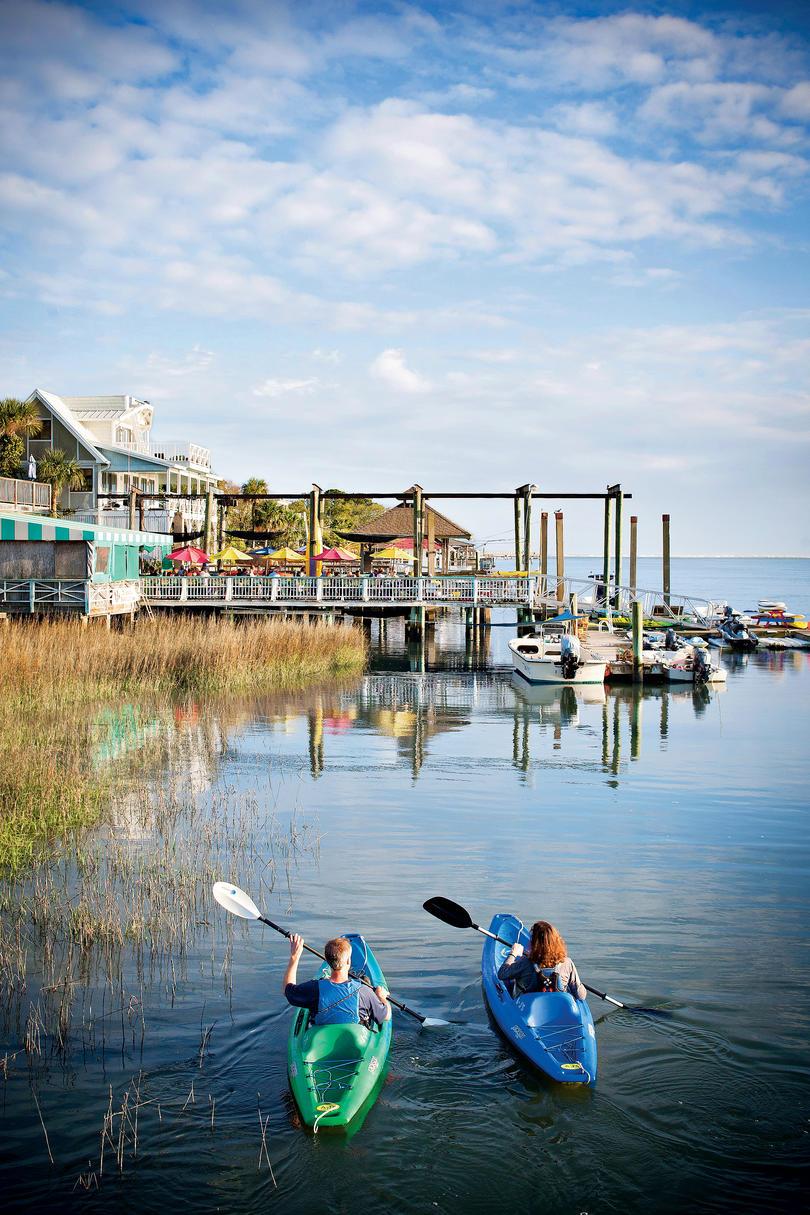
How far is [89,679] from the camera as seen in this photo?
25828 millimetres

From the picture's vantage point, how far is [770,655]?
49.8m

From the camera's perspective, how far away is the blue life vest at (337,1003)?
7.89 m

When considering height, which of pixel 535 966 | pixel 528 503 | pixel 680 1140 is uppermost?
pixel 528 503

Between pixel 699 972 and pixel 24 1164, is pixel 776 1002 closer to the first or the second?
pixel 699 972

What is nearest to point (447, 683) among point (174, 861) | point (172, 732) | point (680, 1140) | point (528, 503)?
point (528, 503)

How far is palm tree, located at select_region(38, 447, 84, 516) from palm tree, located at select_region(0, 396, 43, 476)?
134 centimetres

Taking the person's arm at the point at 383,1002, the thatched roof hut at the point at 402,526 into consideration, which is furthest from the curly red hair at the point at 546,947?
the thatched roof hut at the point at 402,526

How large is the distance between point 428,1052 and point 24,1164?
3195 mm

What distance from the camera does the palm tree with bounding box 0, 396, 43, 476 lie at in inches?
2111

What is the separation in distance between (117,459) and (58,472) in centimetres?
806

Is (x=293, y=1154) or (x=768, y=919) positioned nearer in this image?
(x=293, y=1154)

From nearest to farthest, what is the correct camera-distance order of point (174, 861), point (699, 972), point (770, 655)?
point (699, 972) < point (174, 861) < point (770, 655)

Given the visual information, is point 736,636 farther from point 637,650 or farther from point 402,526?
point 402,526

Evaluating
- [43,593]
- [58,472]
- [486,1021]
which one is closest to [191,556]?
[58,472]
